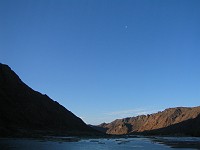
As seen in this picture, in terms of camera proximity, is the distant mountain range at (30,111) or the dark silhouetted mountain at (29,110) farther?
the dark silhouetted mountain at (29,110)

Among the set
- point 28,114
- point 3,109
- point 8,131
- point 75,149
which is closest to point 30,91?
point 28,114

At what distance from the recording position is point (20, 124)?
436 ft

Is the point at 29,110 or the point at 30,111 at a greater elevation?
the point at 29,110

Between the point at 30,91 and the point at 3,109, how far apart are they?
125ft

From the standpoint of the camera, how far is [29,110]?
505 ft

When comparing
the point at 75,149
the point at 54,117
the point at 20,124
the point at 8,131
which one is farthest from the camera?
the point at 54,117

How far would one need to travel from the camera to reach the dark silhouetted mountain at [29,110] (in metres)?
137

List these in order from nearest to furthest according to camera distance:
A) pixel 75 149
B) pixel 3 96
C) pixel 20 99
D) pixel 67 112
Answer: pixel 75 149 < pixel 3 96 < pixel 20 99 < pixel 67 112

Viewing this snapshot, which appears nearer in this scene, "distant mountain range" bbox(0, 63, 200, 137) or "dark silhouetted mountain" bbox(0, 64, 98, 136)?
"distant mountain range" bbox(0, 63, 200, 137)

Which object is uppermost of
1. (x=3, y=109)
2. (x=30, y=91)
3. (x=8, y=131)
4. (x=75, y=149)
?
(x=30, y=91)

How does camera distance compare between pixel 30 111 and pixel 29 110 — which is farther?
pixel 29 110

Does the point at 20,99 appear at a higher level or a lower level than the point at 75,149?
higher

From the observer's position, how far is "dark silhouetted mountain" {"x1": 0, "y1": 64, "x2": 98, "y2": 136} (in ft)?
449

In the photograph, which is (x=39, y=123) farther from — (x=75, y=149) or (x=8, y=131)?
(x=75, y=149)
